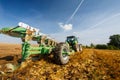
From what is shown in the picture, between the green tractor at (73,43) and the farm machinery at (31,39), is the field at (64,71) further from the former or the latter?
the green tractor at (73,43)

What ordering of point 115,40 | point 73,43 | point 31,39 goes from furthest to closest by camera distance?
point 115,40 → point 73,43 → point 31,39

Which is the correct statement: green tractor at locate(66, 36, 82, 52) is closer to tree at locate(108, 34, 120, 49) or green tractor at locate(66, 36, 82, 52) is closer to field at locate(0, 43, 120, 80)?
field at locate(0, 43, 120, 80)

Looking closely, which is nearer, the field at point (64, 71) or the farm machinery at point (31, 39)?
the field at point (64, 71)

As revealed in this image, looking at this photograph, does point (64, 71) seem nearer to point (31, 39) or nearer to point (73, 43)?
point (31, 39)

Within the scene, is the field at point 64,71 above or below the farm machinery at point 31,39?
below

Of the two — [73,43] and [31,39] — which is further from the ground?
[73,43]

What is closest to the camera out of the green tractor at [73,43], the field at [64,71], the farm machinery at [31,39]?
the field at [64,71]

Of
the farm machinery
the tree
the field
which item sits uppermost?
the tree

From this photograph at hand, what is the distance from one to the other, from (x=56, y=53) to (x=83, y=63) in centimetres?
153

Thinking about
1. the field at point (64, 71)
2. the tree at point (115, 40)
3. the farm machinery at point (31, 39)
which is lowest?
the field at point (64, 71)

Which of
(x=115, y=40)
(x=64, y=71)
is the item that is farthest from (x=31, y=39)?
(x=115, y=40)

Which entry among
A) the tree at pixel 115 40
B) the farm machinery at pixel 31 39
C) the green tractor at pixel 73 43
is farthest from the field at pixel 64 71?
the tree at pixel 115 40

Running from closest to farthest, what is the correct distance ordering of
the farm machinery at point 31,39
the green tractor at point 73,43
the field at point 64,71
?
the field at point 64,71
the farm machinery at point 31,39
the green tractor at point 73,43

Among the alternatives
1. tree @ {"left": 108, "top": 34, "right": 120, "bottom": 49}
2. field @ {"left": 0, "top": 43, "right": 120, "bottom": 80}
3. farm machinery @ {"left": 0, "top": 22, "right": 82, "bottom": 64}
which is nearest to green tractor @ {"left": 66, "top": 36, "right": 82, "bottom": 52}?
farm machinery @ {"left": 0, "top": 22, "right": 82, "bottom": 64}
